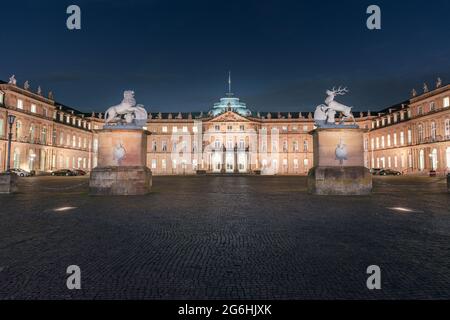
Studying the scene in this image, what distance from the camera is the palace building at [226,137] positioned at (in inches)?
2341

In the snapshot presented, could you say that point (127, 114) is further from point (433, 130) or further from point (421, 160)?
point (421, 160)

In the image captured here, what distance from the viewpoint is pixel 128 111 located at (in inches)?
721

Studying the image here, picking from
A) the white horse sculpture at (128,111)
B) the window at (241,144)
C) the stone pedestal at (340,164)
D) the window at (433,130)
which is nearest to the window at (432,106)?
the window at (433,130)

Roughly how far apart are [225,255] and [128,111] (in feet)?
48.2

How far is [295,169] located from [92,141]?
6439 centimetres

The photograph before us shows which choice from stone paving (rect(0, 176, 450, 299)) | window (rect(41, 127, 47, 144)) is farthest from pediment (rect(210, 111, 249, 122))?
stone paving (rect(0, 176, 450, 299))

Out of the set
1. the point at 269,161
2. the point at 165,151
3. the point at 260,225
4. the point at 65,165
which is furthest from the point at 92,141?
the point at 260,225

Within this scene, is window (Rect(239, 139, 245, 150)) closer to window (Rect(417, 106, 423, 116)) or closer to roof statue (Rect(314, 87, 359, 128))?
window (Rect(417, 106, 423, 116))

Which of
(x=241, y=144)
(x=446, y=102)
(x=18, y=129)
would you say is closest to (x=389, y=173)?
(x=446, y=102)

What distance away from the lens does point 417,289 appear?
4164mm

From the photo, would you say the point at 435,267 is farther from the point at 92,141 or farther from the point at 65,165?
the point at 92,141

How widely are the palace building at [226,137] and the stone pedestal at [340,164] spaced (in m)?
51.0

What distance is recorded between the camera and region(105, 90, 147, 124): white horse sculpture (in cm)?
1820

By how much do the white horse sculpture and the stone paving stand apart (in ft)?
30.4
